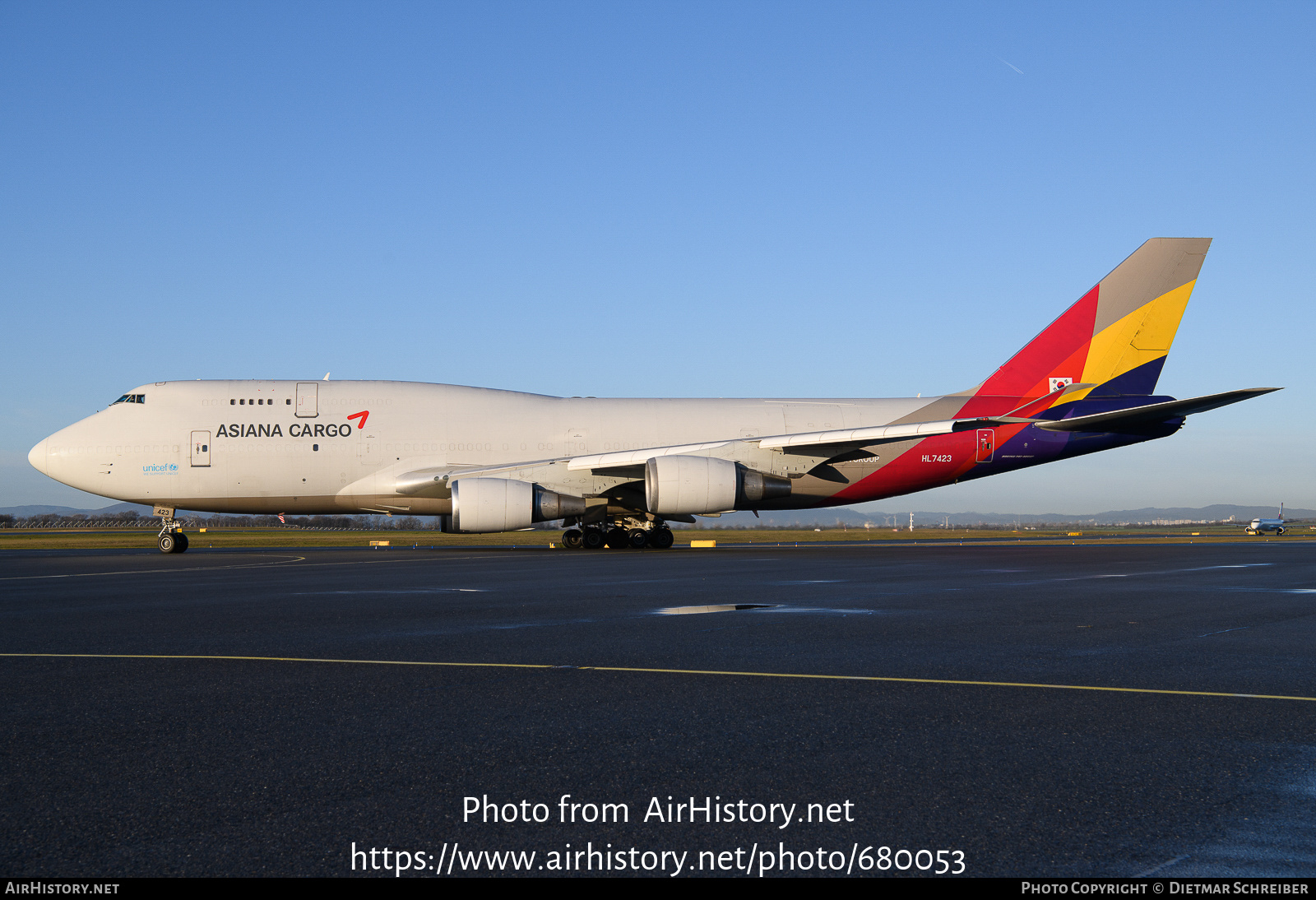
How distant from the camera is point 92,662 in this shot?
6.89 meters

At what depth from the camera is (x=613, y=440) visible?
2656 centimetres

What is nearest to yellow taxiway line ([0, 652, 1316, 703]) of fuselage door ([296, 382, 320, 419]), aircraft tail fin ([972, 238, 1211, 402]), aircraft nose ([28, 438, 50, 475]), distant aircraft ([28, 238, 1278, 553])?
distant aircraft ([28, 238, 1278, 553])

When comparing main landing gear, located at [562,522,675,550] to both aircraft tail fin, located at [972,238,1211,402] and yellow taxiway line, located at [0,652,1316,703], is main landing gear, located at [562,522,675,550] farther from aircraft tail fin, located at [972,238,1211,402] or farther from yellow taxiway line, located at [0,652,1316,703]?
yellow taxiway line, located at [0,652,1316,703]

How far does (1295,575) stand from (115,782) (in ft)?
60.1

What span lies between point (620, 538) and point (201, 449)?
11757 mm

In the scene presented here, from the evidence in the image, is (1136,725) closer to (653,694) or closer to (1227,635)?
(653,694)

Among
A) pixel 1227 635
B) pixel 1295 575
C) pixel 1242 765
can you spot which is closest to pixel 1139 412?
pixel 1295 575

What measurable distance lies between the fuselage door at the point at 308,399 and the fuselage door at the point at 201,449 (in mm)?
2484

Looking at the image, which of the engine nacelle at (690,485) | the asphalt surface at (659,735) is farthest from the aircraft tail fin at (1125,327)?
the asphalt surface at (659,735)

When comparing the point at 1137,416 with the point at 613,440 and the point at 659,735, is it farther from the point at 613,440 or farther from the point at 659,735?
the point at 659,735

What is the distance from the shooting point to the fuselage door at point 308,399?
25500 millimetres

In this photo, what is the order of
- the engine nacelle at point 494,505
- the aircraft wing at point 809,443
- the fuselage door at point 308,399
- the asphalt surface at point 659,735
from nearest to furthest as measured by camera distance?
the asphalt surface at point 659,735
the engine nacelle at point 494,505
the aircraft wing at point 809,443
the fuselage door at point 308,399

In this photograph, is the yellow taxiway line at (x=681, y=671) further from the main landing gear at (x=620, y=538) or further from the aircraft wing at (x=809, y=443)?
the main landing gear at (x=620, y=538)

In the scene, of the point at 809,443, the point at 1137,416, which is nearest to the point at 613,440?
the point at 809,443
